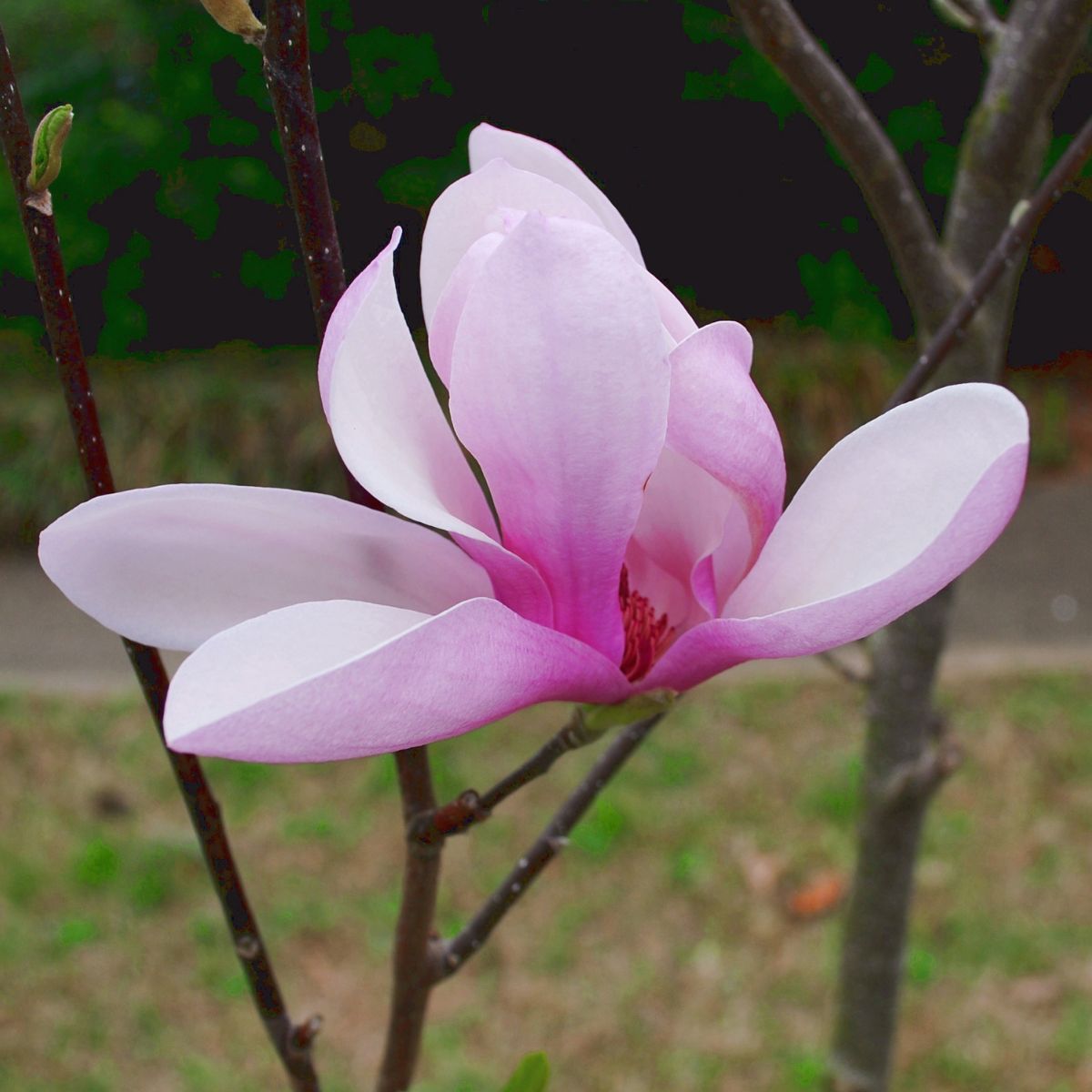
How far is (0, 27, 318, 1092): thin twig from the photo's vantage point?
0.41 m

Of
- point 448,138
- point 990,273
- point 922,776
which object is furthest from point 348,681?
point 448,138

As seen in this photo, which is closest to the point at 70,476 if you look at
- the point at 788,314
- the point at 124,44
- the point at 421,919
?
the point at 124,44

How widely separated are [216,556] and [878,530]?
7.7 inches

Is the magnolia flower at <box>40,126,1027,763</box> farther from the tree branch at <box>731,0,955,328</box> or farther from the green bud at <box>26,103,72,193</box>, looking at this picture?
the tree branch at <box>731,0,955,328</box>

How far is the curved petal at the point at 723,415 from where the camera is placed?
→ 37cm

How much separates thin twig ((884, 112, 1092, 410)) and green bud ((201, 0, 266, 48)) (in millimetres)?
329

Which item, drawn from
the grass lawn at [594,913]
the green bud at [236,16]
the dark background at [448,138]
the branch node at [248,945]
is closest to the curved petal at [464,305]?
the green bud at [236,16]

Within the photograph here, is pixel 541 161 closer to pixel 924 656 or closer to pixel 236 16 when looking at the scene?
pixel 236 16

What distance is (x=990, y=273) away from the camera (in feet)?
2.02

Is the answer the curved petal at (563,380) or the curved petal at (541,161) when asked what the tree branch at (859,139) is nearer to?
the curved petal at (541,161)

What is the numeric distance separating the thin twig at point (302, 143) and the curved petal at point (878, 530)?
136mm

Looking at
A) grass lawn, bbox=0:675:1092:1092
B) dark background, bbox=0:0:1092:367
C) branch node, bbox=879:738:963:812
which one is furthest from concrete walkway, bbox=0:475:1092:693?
branch node, bbox=879:738:963:812

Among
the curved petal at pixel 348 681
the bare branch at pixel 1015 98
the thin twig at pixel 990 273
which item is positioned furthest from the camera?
the bare branch at pixel 1015 98

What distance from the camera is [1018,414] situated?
1.08 feet
